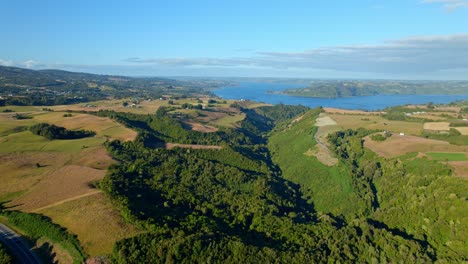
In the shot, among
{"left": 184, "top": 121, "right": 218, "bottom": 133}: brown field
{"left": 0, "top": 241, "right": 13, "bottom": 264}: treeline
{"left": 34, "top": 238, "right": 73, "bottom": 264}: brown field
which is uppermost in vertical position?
{"left": 184, "top": 121, "right": 218, "bottom": 133}: brown field

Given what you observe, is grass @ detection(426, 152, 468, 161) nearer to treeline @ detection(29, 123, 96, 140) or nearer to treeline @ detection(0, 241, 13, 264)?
treeline @ detection(0, 241, 13, 264)

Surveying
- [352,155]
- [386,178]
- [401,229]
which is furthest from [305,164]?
[401,229]

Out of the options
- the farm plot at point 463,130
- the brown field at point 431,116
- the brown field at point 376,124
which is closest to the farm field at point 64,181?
the brown field at point 376,124

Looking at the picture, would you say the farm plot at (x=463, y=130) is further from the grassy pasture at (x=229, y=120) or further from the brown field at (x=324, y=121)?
the grassy pasture at (x=229, y=120)

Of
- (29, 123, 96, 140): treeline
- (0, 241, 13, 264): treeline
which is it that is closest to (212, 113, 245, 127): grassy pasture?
(29, 123, 96, 140): treeline

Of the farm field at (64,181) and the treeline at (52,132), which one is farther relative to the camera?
the treeline at (52,132)

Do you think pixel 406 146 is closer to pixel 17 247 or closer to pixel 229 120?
pixel 229 120
